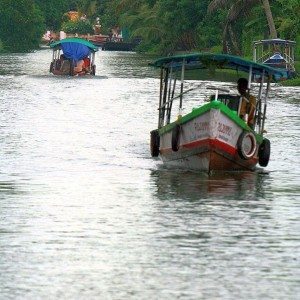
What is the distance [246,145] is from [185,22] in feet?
260

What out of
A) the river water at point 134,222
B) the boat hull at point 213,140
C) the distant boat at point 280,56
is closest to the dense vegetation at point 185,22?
the distant boat at point 280,56

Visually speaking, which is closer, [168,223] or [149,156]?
[168,223]

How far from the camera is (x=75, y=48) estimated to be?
247 feet

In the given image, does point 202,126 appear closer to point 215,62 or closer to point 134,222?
point 215,62

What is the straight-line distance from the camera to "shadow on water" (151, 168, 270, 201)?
23.4 metres

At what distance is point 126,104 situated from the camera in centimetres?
5041

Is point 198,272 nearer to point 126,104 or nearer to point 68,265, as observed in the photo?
point 68,265

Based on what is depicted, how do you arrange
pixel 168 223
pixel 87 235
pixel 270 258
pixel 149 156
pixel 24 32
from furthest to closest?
pixel 24 32, pixel 149 156, pixel 168 223, pixel 87 235, pixel 270 258

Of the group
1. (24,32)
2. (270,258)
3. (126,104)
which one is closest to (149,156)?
(270,258)

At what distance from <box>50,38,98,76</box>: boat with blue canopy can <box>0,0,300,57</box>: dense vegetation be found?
9695mm

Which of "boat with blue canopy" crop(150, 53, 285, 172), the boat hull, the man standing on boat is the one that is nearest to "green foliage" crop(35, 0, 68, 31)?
"boat with blue canopy" crop(150, 53, 285, 172)

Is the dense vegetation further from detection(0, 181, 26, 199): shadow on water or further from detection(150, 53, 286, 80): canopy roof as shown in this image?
detection(0, 181, 26, 199): shadow on water

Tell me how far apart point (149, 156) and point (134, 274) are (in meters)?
14.8

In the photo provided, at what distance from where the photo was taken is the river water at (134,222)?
1534cm
